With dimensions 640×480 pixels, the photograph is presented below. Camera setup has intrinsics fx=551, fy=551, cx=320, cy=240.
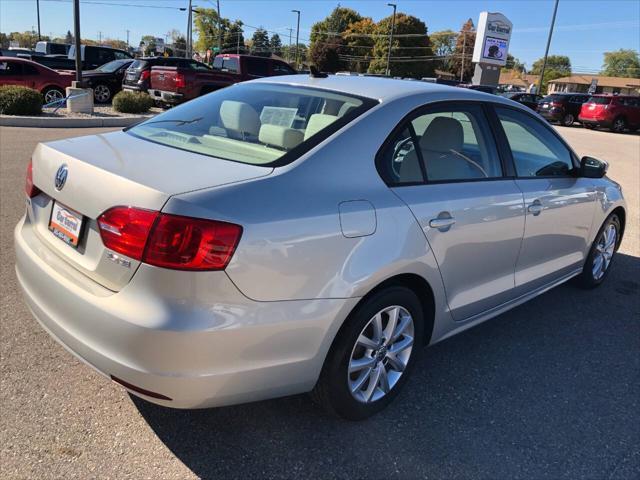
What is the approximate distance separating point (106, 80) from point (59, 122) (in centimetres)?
679

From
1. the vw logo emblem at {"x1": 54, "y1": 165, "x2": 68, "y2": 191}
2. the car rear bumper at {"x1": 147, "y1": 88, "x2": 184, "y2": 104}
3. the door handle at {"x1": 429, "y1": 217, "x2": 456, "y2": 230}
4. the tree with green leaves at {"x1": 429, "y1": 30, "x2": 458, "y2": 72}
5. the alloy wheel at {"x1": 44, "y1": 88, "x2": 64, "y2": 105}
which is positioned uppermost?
the tree with green leaves at {"x1": 429, "y1": 30, "x2": 458, "y2": 72}

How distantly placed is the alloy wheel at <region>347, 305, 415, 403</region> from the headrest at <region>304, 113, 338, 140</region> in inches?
36.5

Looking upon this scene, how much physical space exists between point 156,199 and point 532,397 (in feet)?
7.86

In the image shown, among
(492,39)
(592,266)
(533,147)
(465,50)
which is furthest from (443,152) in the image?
(465,50)

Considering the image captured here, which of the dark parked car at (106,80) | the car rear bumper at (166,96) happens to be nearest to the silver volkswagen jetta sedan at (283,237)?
the car rear bumper at (166,96)

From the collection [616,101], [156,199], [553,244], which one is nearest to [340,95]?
[156,199]

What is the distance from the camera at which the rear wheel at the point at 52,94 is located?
16469mm

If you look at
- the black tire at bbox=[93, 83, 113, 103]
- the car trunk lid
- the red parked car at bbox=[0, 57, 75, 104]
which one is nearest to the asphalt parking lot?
the car trunk lid

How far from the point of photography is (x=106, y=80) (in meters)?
19.5

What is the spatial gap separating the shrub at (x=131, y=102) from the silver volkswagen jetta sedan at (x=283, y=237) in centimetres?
1344

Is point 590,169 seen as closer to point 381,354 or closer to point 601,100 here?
point 381,354

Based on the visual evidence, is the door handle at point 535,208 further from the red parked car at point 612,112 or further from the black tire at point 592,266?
the red parked car at point 612,112

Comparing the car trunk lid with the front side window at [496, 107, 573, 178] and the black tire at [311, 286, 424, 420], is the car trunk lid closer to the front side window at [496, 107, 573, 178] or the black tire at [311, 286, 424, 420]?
the black tire at [311, 286, 424, 420]

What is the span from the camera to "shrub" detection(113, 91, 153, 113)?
51.6 feet
